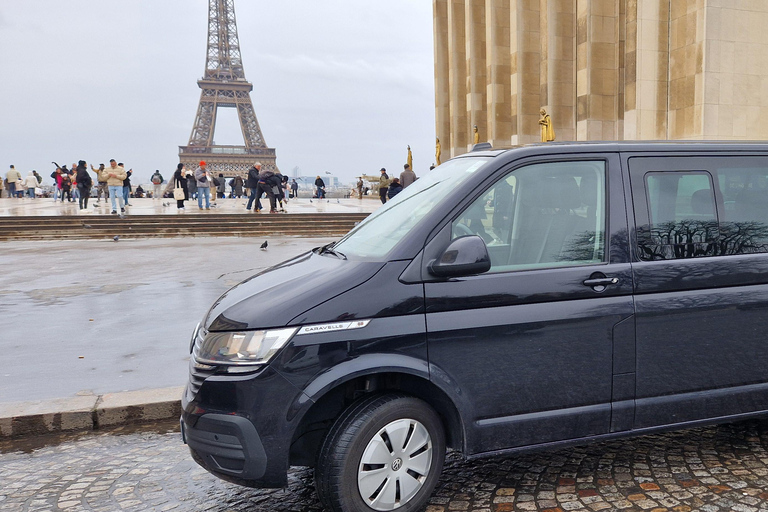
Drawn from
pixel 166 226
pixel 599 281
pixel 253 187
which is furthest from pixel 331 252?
pixel 253 187

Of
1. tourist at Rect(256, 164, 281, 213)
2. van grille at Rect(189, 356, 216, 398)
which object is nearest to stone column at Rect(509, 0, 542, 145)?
tourist at Rect(256, 164, 281, 213)

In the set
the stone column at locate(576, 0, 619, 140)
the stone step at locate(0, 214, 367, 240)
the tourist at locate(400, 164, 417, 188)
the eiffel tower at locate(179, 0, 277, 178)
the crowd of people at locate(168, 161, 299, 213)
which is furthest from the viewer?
the eiffel tower at locate(179, 0, 277, 178)

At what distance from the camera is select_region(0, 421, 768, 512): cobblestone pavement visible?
3295mm

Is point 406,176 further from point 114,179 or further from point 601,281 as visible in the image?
point 601,281

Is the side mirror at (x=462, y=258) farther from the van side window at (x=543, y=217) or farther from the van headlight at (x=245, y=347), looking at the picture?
the van headlight at (x=245, y=347)

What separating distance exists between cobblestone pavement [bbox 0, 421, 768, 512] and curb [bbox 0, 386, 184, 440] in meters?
0.27

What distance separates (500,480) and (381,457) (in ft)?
3.14

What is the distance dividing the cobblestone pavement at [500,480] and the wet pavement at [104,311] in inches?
43.6

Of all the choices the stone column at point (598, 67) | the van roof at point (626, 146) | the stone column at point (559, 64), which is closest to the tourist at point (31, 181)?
the stone column at point (559, 64)

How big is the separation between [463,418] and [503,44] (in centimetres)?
3602

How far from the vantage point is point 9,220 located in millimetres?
20281

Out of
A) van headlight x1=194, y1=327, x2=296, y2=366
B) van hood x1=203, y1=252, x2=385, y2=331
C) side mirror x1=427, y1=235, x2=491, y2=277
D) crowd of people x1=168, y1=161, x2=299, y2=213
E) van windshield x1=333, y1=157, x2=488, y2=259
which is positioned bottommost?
van headlight x1=194, y1=327, x2=296, y2=366

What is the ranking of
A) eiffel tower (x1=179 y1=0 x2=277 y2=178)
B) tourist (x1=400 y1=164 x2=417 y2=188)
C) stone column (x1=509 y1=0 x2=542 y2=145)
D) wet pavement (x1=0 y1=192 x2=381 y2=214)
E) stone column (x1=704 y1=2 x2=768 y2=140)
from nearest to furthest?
stone column (x1=704 y1=2 x2=768 y2=140) < wet pavement (x1=0 y1=192 x2=381 y2=214) < tourist (x1=400 y1=164 x2=417 y2=188) < stone column (x1=509 y1=0 x2=542 y2=145) < eiffel tower (x1=179 y1=0 x2=277 y2=178)

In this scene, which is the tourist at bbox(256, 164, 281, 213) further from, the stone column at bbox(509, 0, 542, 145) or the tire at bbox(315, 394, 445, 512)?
the tire at bbox(315, 394, 445, 512)
